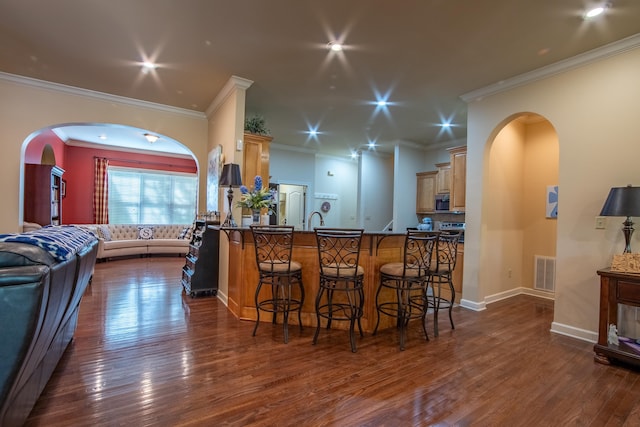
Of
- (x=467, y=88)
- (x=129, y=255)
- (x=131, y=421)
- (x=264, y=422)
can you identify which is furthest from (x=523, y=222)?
(x=129, y=255)

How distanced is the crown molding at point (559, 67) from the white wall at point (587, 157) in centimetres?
2

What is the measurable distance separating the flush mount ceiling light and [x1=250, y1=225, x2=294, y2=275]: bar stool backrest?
306 centimetres

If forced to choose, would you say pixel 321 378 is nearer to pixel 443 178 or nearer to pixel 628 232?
pixel 628 232

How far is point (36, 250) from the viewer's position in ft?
4.27

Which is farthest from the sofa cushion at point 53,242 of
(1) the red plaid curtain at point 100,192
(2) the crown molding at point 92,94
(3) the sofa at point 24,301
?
(1) the red plaid curtain at point 100,192

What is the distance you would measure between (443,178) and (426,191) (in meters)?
0.63

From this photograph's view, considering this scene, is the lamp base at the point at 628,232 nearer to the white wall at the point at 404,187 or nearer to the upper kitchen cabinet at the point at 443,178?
the upper kitchen cabinet at the point at 443,178

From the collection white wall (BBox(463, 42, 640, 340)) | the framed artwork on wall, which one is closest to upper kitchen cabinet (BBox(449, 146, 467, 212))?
white wall (BBox(463, 42, 640, 340))

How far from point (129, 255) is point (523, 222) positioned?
831 centimetres

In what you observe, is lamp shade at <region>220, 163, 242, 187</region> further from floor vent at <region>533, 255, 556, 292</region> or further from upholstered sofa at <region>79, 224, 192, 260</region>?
upholstered sofa at <region>79, 224, 192, 260</region>

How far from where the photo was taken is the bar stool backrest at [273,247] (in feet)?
9.54

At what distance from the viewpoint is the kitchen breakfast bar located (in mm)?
3127

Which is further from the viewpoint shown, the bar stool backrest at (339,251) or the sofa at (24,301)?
the bar stool backrest at (339,251)

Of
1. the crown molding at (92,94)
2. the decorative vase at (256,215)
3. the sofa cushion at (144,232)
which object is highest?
the crown molding at (92,94)
